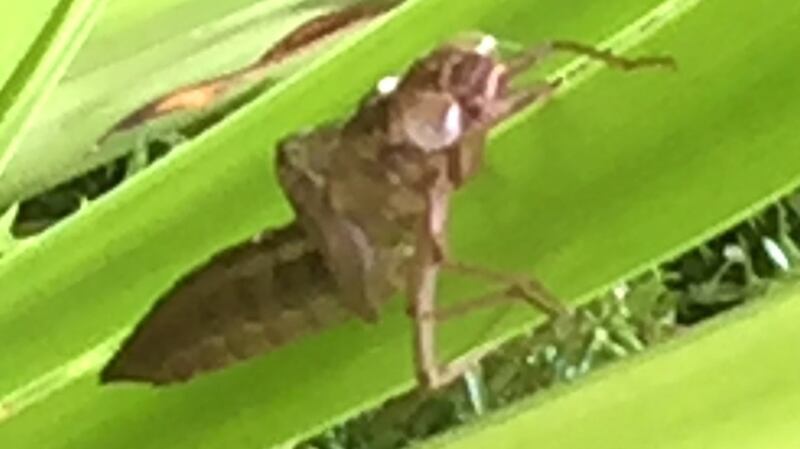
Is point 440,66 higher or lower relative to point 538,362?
higher

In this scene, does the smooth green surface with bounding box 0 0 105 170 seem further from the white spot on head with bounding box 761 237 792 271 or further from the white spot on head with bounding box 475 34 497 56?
the white spot on head with bounding box 761 237 792 271

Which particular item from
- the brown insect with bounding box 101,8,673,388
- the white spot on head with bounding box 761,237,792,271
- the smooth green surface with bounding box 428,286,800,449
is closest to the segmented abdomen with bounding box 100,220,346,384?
the brown insect with bounding box 101,8,673,388

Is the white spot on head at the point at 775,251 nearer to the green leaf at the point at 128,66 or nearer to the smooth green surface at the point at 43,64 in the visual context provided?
the green leaf at the point at 128,66

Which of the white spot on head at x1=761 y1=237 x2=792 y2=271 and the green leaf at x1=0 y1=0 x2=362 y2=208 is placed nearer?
the green leaf at x1=0 y1=0 x2=362 y2=208

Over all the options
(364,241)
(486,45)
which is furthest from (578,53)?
(364,241)

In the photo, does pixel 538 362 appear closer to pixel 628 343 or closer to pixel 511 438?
pixel 628 343

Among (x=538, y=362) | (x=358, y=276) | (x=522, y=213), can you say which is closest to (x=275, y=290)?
(x=358, y=276)

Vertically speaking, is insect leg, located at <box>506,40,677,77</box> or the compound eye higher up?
insect leg, located at <box>506,40,677,77</box>

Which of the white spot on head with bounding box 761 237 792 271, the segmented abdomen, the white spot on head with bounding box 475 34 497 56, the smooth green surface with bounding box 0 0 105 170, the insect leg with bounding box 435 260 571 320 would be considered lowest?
the white spot on head with bounding box 761 237 792 271
